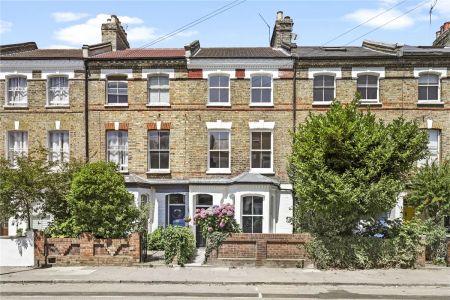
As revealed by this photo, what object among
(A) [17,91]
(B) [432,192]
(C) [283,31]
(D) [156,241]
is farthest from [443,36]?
(A) [17,91]

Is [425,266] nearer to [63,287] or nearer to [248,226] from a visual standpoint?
[248,226]

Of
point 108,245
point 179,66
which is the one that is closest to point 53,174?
point 108,245

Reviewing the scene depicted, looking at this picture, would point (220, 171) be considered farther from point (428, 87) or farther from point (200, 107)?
point (428, 87)

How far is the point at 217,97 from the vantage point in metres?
25.4

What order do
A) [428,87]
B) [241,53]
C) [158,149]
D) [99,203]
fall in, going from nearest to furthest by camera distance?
1. [99,203]
2. [428,87]
3. [158,149]
4. [241,53]

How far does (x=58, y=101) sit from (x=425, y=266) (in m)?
19.4

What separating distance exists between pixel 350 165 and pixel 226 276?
6.15 m

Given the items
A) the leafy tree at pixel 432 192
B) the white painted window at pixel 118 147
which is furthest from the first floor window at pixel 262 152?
the leafy tree at pixel 432 192

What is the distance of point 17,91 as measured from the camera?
85.2 ft

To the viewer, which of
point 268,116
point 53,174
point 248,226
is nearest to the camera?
point 53,174

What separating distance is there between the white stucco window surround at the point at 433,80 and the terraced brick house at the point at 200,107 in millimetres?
51

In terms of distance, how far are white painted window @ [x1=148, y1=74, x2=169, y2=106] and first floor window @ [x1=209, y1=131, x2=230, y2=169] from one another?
10.4 ft

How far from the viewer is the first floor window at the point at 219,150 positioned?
25.2 meters

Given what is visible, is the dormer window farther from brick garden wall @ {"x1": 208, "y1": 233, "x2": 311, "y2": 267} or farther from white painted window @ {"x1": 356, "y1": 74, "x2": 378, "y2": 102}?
brick garden wall @ {"x1": 208, "y1": 233, "x2": 311, "y2": 267}
